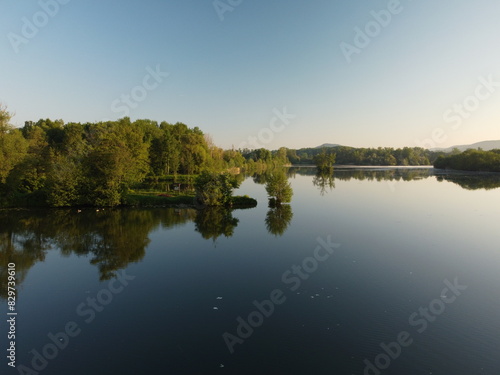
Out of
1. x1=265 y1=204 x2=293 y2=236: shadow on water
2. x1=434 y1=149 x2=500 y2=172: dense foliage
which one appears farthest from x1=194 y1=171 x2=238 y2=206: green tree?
x1=434 y1=149 x2=500 y2=172: dense foliage

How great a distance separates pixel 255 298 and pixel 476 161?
133m

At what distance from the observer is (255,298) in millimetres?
13859

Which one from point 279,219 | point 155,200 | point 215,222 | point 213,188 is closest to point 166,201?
point 155,200

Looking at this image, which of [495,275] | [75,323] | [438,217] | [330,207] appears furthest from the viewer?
[330,207]

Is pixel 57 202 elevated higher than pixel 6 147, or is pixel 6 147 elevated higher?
pixel 6 147

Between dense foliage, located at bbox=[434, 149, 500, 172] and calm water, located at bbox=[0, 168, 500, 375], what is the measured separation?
105 meters

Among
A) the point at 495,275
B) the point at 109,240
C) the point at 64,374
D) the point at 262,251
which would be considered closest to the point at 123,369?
the point at 64,374

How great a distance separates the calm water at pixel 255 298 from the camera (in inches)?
386

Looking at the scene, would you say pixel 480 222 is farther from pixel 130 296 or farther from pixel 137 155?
pixel 137 155

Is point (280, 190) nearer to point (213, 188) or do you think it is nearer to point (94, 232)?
point (213, 188)

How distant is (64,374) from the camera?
29.9 feet

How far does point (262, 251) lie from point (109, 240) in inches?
485

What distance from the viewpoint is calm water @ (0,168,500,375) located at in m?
9.80

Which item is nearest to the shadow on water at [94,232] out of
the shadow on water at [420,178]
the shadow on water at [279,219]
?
the shadow on water at [279,219]
